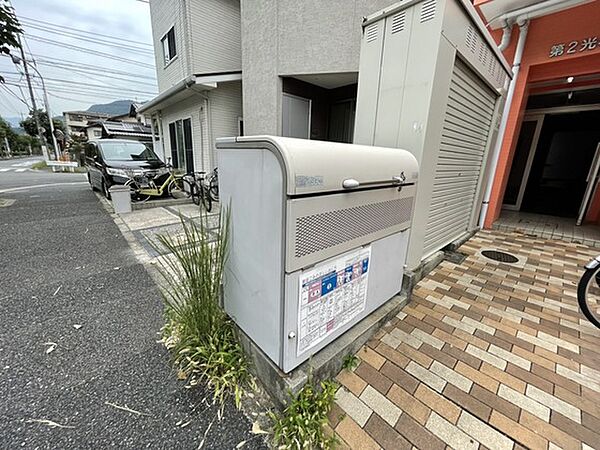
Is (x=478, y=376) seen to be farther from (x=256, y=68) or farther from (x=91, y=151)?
(x=91, y=151)

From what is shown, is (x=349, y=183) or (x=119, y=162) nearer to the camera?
(x=349, y=183)

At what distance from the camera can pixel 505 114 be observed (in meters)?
4.06

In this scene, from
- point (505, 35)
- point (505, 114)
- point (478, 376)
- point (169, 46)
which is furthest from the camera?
point (169, 46)

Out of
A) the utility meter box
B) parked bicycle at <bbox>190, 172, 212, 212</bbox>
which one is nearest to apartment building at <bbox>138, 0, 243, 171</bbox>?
parked bicycle at <bbox>190, 172, 212, 212</bbox>

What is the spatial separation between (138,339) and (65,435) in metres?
0.69

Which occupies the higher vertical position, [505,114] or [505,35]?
[505,35]

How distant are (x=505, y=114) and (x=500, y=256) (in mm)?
2325

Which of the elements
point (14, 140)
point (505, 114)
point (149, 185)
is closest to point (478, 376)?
point (505, 114)

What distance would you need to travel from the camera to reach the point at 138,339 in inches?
74.9

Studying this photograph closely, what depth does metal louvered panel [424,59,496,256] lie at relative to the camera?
8.52 feet

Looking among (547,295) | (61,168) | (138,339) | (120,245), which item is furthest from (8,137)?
(547,295)

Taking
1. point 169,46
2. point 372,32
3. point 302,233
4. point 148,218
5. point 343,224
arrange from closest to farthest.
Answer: point 302,233 → point 343,224 → point 372,32 → point 148,218 → point 169,46

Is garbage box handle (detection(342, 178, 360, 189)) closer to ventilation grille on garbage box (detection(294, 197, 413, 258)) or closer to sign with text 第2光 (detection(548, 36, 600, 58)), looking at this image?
ventilation grille on garbage box (detection(294, 197, 413, 258))

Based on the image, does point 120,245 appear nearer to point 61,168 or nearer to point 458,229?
point 458,229
